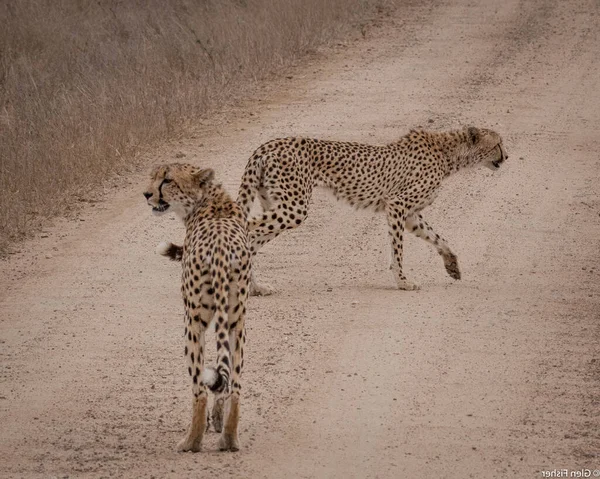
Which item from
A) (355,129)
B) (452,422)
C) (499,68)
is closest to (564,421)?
(452,422)

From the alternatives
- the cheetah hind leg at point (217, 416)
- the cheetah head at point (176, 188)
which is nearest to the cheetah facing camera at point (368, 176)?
the cheetah head at point (176, 188)

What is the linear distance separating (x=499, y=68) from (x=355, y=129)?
387 centimetres

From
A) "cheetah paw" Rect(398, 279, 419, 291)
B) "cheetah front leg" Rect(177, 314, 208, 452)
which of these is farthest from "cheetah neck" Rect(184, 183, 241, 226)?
"cheetah paw" Rect(398, 279, 419, 291)

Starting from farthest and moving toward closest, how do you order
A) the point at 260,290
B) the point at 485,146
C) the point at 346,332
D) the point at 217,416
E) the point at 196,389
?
the point at 485,146 < the point at 260,290 < the point at 346,332 < the point at 217,416 < the point at 196,389

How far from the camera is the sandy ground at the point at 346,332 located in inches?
242

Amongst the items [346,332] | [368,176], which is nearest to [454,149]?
[368,176]

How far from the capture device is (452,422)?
21.4ft

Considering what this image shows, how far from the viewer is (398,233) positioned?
9.35 meters

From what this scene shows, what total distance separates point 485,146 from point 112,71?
6106mm

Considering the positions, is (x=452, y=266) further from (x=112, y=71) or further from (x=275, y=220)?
(x=112, y=71)

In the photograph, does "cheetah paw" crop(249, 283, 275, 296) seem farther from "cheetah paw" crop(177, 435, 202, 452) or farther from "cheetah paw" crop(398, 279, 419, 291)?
"cheetah paw" crop(177, 435, 202, 452)

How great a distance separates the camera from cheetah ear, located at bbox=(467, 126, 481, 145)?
10.1 metres

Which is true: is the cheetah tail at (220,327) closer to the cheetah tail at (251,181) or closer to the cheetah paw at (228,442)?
the cheetah paw at (228,442)

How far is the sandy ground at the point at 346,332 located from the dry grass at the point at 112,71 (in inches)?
18.6
